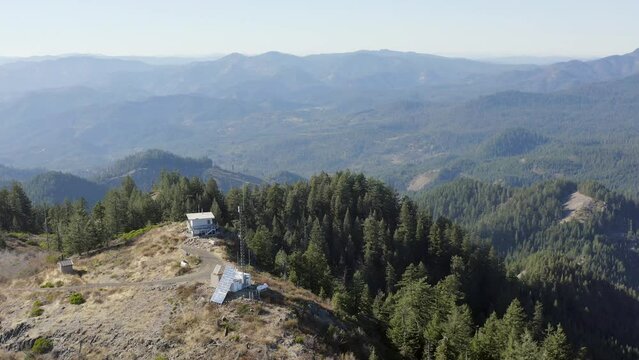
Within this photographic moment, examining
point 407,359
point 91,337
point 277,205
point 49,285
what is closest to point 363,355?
point 407,359

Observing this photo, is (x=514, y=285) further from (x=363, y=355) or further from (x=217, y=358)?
(x=217, y=358)

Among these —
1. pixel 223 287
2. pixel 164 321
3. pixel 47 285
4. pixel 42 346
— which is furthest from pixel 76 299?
pixel 223 287

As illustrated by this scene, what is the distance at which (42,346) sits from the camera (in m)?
59.2

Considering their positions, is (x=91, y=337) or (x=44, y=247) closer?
(x=91, y=337)

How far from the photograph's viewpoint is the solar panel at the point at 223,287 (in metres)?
61.2

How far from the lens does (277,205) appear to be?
136625 mm

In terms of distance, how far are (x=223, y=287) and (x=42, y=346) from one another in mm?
21902

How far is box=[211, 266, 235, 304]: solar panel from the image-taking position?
61.2 m

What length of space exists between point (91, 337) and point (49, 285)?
22395 millimetres

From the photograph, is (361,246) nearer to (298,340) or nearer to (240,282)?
(240,282)

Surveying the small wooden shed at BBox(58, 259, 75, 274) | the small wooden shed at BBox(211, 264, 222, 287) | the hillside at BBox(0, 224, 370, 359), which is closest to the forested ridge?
the small wooden shed at BBox(58, 259, 75, 274)

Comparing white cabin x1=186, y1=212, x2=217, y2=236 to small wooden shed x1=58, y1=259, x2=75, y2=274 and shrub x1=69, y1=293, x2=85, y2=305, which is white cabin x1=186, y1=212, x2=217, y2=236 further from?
shrub x1=69, y1=293, x2=85, y2=305

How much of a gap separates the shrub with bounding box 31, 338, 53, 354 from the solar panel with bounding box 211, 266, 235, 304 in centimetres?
1970

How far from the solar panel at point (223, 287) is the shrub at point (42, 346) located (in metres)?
19.7
